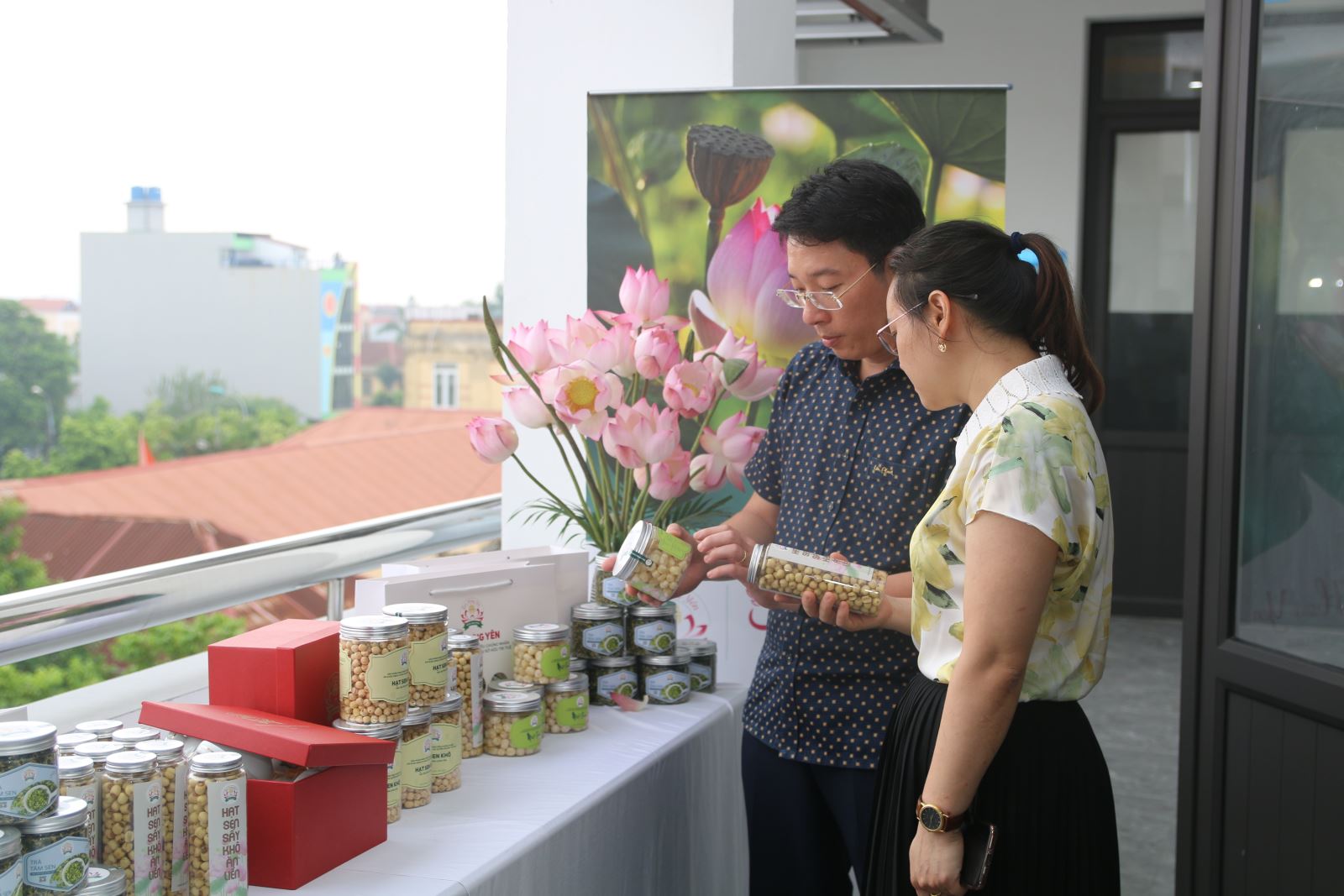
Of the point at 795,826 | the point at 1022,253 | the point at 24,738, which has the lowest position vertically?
the point at 795,826

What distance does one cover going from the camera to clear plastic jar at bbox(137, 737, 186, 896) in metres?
1.16

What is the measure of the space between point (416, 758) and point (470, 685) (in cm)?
20

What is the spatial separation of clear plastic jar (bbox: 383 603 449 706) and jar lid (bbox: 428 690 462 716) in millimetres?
19

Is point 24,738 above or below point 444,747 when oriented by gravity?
above

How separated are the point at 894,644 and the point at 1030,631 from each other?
1.73 feet

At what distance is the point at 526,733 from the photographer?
1789 mm

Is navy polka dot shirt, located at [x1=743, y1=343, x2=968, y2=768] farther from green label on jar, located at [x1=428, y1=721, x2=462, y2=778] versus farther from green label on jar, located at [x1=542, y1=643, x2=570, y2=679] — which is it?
green label on jar, located at [x1=428, y1=721, x2=462, y2=778]

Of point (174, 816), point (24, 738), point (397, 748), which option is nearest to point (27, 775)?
point (24, 738)

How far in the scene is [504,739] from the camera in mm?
1788

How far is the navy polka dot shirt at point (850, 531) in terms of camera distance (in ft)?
5.54

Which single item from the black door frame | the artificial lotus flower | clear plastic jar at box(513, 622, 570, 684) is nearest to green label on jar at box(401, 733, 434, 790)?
clear plastic jar at box(513, 622, 570, 684)

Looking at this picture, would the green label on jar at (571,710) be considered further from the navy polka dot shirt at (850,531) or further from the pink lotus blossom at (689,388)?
the pink lotus blossom at (689,388)

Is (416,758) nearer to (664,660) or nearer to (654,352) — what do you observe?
(664,660)

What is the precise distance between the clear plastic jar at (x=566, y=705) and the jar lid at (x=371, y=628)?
534 mm
